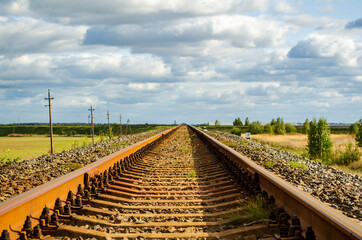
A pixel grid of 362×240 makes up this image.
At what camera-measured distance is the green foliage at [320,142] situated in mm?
18609

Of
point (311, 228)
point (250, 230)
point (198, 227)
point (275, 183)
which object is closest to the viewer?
point (311, 228)

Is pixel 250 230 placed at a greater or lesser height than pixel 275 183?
lesser

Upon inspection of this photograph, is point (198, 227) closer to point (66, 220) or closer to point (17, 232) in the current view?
point (66, 220)

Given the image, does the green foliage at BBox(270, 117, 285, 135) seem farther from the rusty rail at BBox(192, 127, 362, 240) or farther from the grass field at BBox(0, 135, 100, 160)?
the rusty rail at BBox(192, 127, 362, 240)

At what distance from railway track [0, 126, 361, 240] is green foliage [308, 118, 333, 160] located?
44.3ft

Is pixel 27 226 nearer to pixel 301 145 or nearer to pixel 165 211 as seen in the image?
pixel 165 211

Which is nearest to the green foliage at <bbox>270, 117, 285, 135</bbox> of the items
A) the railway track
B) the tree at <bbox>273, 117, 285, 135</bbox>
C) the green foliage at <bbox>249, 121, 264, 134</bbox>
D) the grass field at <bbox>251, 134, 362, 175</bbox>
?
the tree at <bbox>273, 117, 285, 135</bbox>

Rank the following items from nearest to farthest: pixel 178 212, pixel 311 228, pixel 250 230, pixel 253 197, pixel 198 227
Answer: pixel 311 228
pixel 250 230
pixel 198 227
pixel 178 212
pixel 253 197

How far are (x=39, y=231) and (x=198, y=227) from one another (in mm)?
1587

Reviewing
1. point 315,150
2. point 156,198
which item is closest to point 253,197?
point 156,198

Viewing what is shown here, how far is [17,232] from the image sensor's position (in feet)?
10.4

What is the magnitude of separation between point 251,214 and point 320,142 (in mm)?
15933

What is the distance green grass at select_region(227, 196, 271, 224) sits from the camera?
4.09 meters

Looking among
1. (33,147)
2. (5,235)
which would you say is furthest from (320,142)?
(33,147)
